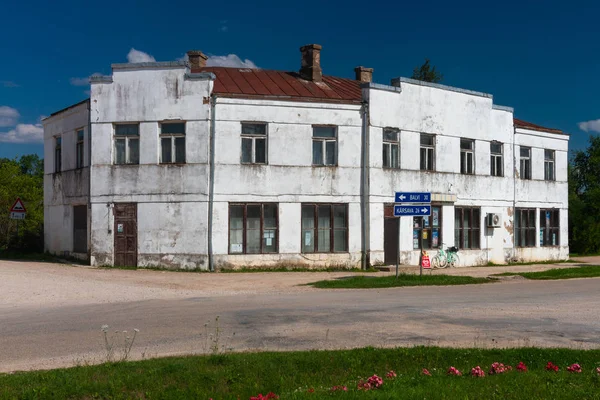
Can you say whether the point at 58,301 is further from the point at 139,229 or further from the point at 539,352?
the point at 539,352

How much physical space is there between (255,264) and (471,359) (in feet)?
55.9

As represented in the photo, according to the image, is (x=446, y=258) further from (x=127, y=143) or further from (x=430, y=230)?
(x=127, y=143)

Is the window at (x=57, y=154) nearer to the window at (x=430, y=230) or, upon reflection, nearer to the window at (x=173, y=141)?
the window at (x=173, y=141)

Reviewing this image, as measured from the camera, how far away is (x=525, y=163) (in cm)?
3344

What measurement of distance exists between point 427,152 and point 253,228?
354 inches

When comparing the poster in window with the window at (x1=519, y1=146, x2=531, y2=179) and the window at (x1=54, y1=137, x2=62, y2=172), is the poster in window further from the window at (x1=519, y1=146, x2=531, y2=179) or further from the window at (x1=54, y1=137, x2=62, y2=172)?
the window at (x1=54, y1=137, x2=62, y2=172)

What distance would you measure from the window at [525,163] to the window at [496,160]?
1.83 metres

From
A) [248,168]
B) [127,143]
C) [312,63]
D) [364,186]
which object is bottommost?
[364,186]

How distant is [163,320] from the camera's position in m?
12.0

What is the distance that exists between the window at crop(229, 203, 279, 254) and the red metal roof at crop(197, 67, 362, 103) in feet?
14.5

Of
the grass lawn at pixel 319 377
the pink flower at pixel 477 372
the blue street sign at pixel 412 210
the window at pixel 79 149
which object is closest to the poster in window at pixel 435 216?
the blue street sign at pixel 412 210

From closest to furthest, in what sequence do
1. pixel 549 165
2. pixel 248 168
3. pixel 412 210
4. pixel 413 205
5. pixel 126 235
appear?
pixel 412 210 < pixel 413 205 < pixel 126 235 < pixel 248 168 < pixel 549 165

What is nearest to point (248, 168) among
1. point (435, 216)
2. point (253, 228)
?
point (253, 228)

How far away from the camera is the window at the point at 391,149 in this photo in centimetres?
2722
